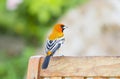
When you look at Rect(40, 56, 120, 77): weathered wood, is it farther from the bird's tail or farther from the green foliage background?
the green foliage background

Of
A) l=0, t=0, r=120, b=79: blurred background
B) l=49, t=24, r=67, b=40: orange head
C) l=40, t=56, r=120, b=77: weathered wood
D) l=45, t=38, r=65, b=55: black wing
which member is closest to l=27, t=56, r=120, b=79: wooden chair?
l=40, t=56, r=120, b=77: weathered wood

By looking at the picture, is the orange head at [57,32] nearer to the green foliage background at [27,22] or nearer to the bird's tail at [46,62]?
the bird's tail at [46,62]

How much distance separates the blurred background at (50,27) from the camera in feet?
18.7

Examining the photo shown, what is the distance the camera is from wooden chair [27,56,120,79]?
3.13 m

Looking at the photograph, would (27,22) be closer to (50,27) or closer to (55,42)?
(50,27)

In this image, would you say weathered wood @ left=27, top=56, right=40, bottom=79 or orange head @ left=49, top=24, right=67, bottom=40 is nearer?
weathered wood @ left=27, top=56, right=40, bottom=79

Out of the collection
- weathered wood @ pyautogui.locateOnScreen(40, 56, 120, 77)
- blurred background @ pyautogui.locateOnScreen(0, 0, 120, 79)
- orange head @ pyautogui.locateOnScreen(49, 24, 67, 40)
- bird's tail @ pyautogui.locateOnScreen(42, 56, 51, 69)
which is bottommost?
weathered wood @ pyautogui.locateOnScreen(40, 56, 120, 77)

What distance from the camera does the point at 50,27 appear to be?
23.3 feet

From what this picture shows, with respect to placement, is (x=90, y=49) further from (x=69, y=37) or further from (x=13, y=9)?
(x=13, y=9)

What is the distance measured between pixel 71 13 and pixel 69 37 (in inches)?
25.8

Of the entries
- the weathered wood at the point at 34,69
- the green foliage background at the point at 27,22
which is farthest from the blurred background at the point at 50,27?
the weathered wood at the point at 34,69

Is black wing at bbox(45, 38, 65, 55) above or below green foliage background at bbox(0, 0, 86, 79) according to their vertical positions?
below

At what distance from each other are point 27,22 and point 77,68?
4.35 metres

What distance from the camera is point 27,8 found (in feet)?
24.6
